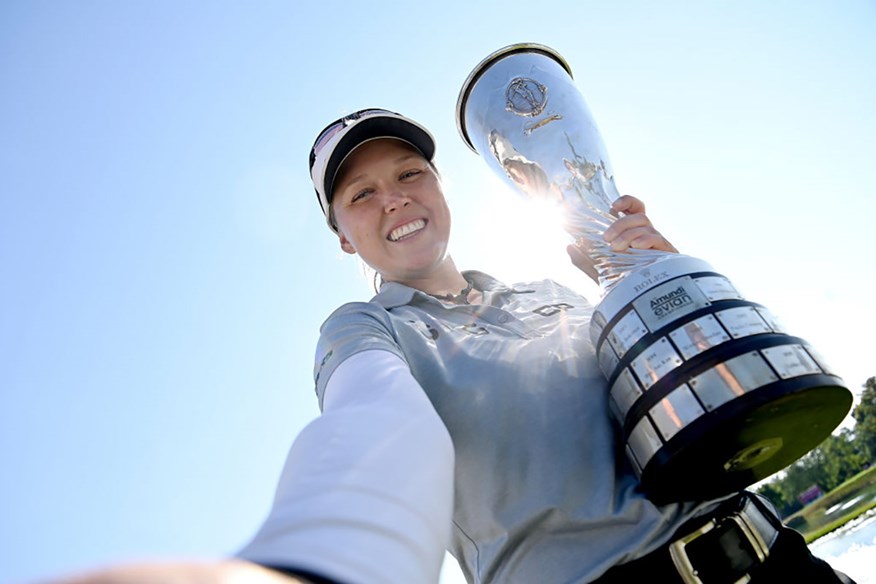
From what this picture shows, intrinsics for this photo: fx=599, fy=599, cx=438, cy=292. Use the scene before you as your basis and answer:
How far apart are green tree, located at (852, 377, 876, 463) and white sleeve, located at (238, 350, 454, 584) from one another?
38899mm

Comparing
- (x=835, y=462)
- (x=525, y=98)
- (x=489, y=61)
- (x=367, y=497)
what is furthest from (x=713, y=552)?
(x=835, y=462)

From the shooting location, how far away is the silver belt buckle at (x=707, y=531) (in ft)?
3.36

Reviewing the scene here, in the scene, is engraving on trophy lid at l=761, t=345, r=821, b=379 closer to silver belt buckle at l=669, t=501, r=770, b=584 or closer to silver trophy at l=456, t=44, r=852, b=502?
silver trophy at l=456, t=44, r=852, b=502

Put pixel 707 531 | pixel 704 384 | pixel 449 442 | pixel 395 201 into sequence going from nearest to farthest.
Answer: pixel 449 442, pixel 704 384, pixel 707 531, pixel 395 201

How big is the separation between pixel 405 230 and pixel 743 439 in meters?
1.12

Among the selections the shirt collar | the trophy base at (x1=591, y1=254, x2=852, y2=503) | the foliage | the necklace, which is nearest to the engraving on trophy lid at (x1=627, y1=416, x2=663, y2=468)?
the trophy base at (x1=591, y1=254, x2=852, y2=503)

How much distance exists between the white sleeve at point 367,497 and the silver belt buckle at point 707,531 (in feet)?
1.86

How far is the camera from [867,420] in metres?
34.1

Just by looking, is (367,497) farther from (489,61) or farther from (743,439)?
(489,61)

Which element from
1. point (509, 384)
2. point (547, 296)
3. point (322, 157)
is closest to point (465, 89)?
point (322, 157)

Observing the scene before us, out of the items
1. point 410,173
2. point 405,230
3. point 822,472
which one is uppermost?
point 410,173

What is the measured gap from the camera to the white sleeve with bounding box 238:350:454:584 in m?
0.46

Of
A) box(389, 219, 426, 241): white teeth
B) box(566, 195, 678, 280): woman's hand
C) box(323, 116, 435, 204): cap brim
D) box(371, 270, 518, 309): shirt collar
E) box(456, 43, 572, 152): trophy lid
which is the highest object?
box(456, 43, 572, 152): trophy lid

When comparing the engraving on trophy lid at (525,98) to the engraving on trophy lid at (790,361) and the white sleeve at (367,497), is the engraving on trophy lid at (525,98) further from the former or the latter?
the white sleeve at (367,497)
